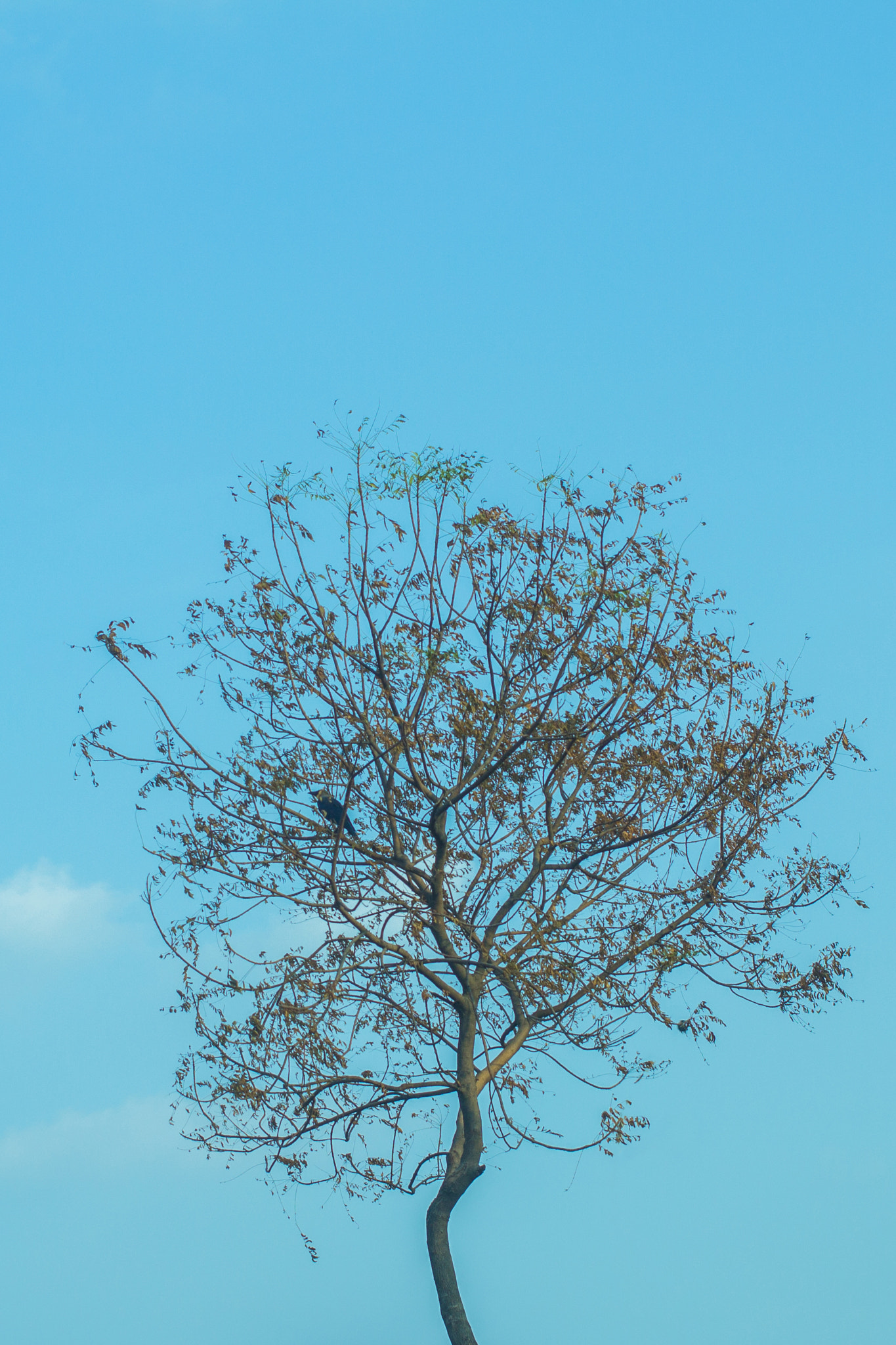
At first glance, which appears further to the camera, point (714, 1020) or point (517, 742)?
point (714, 1020)

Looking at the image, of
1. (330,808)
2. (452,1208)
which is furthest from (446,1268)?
(330,808)

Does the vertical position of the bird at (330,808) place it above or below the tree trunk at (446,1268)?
above

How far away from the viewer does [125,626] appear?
36.5 feet

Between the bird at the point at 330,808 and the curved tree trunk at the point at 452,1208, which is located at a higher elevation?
the bird at the point at 330,808

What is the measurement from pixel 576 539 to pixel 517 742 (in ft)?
6.71

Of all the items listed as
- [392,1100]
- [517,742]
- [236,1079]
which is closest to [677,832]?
[517,742]

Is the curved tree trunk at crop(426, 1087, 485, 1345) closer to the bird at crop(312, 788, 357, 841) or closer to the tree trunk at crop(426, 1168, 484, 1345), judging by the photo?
the tree trunk at crop(426, 1168, 484, 1345)

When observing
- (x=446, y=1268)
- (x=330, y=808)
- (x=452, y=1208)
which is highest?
(x=330, y=808)

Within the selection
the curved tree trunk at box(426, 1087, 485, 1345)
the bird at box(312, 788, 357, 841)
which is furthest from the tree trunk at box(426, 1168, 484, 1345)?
the bird at box(312, 788, 357, 841)

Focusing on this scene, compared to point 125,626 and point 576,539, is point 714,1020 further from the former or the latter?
point 125,626

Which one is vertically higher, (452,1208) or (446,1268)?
(452,1208)

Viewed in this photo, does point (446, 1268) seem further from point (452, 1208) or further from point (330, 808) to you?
point (330, 808)

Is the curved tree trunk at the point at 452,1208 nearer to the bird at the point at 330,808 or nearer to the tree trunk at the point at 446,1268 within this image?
Result: the tree trunk at the point at 446,1268

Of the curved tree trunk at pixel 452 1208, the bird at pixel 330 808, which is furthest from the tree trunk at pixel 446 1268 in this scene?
the bird at pixel 330 808
